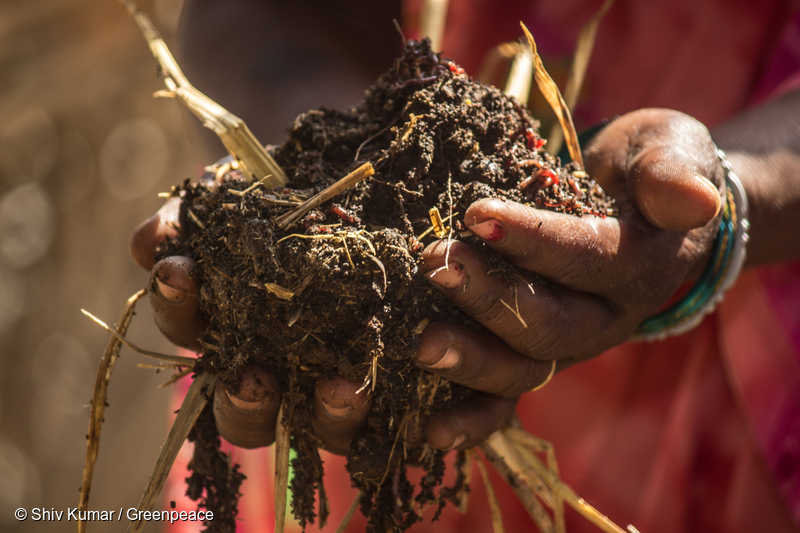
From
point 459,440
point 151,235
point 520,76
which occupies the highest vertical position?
point 520,76

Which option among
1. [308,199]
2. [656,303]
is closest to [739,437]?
[656,303]

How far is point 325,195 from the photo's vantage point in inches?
29.8

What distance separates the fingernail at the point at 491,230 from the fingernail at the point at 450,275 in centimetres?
5

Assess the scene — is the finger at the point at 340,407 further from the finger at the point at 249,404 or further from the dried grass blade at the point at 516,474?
the dried grass blade at the point at 516,474

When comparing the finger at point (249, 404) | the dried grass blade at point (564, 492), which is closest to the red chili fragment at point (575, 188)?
the dried grass blade at point (564, 492)

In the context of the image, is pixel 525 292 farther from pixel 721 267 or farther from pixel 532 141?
pixel 721 267

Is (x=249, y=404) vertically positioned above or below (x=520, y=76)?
below

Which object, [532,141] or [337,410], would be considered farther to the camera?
A: [532,141]

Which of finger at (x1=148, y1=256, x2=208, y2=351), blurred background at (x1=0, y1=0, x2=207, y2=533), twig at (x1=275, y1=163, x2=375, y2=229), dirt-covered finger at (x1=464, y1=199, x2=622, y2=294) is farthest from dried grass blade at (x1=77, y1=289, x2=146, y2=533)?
blurred background at (x1=0, y1=0, x2=207, y2=533)

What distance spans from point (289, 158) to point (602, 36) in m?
1.08

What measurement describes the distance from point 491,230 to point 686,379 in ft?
3.49

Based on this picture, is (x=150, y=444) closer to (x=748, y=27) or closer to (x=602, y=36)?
(x=602, y=36)

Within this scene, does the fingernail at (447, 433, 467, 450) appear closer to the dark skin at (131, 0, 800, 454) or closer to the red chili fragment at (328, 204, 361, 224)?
the dark skin at (131, 0, 800, 454)

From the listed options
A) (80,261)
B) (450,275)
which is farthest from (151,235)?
(80,261)
